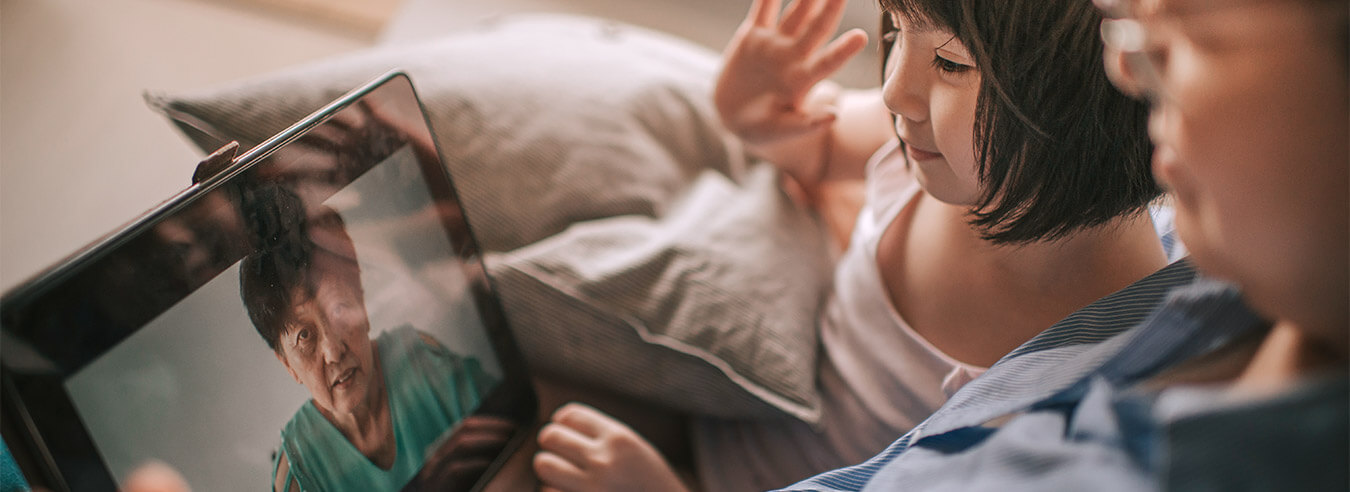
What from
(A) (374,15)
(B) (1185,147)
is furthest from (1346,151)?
(A) (374,15)

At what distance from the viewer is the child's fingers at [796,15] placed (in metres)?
0.60

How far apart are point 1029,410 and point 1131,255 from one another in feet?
0.63

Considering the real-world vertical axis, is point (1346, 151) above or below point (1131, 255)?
above

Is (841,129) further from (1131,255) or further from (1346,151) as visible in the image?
(1346,151)

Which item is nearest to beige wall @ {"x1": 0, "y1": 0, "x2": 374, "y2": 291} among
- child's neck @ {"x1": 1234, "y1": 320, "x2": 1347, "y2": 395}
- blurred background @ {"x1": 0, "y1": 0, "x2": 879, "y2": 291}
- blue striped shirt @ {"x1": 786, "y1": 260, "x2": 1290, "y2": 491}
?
blurred background @ {"x1": 0, "y1": 0, "x2": 879, "y2": 291}

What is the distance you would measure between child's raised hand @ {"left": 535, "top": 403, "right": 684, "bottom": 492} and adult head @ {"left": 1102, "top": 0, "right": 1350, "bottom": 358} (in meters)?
0.40

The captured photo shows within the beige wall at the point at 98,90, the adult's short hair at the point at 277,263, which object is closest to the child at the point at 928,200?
the adult's short hair at the point at 277,263

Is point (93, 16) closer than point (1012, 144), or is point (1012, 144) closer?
point (1012, 144)

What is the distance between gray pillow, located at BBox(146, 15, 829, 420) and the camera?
590 millimetres

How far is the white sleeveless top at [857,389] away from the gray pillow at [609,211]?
3cm

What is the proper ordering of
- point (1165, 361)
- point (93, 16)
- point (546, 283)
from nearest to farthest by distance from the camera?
point (1165, 361) → point (546, 283) → point (93, 16)

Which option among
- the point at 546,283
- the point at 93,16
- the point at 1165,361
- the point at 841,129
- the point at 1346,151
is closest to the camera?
the point at 1346,151

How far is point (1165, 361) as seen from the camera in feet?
1.07

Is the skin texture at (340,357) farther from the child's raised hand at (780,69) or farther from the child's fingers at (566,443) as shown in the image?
the child's raised hand at (780,69)
